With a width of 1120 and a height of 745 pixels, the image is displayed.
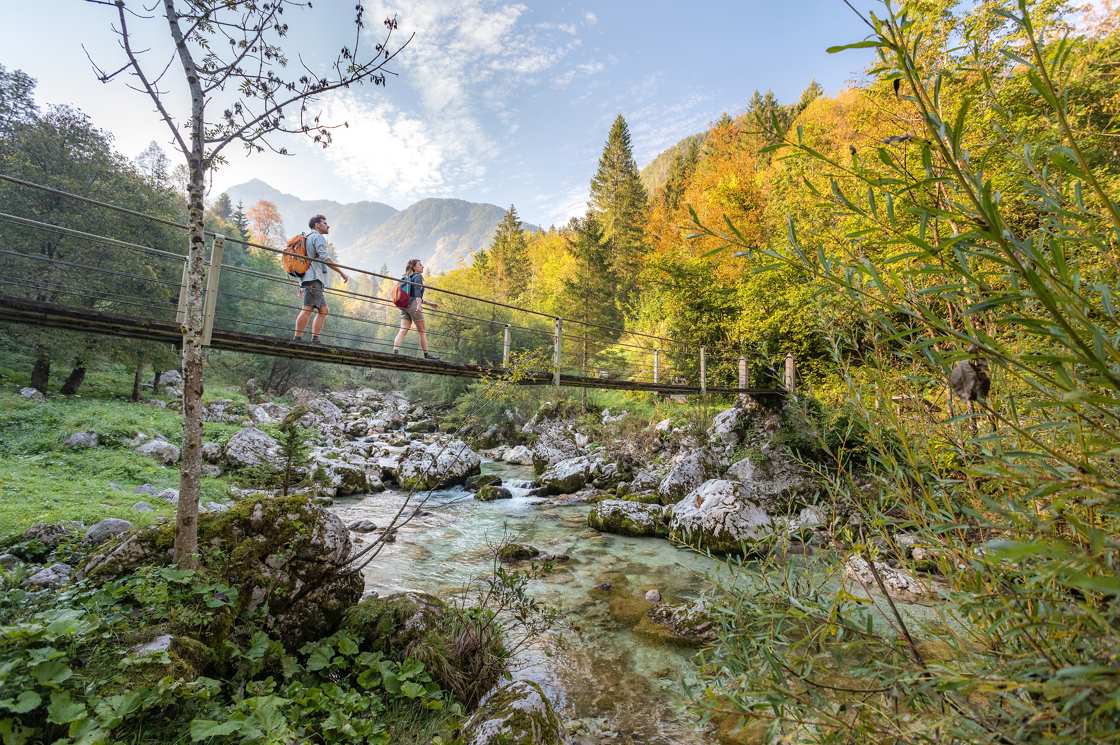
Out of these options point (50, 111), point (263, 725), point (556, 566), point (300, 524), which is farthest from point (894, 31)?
point (50, 111)

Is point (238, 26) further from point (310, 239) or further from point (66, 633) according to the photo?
point (66, 633)

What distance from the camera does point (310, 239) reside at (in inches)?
198

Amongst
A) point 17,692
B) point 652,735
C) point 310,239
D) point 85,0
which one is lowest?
point 652,735

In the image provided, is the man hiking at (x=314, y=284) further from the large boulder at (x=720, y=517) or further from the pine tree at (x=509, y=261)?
the pine tree at (x=509, y=261)

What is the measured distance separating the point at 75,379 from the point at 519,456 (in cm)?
1315

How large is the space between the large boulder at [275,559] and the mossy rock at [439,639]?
0.23 meters

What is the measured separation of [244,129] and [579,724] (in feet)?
15.1

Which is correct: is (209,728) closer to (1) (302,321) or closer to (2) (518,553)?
(1) (302,321)

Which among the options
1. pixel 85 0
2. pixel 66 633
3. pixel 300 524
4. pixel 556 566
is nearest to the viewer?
pixel 66 633

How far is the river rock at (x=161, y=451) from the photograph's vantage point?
9133mm

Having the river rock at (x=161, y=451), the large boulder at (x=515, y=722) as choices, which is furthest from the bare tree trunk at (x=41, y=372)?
the large boulder at (x=515, y=722)

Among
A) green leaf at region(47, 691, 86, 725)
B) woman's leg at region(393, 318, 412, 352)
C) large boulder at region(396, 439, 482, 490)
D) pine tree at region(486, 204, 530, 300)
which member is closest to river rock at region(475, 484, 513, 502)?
large boulder at region(396, 439, 482, 490)

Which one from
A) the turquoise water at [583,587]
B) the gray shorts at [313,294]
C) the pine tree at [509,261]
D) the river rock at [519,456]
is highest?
the pine tree at [509,261]

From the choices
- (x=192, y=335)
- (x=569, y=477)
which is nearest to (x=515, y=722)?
(x=192, y=335)
